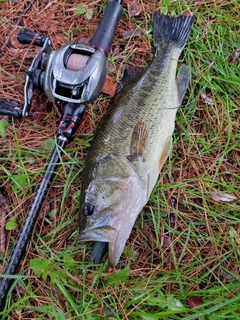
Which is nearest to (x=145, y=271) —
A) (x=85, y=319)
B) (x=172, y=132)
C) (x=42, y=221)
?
(x=85, y=319)

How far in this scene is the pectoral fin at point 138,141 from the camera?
2.98 m

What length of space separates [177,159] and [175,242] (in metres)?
0.71

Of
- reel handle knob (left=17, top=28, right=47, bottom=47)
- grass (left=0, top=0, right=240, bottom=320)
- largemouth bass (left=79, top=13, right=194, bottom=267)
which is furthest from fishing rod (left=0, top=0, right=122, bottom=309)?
largemouth bass (left=79, top=13, right=194, bottom=267)

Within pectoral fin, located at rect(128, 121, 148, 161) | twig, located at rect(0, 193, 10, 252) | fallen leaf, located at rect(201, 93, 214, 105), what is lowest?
twig, located at rect(0, 193, 10, 252)

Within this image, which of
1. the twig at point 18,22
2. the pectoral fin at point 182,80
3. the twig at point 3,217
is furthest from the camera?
the twig at point 18,22

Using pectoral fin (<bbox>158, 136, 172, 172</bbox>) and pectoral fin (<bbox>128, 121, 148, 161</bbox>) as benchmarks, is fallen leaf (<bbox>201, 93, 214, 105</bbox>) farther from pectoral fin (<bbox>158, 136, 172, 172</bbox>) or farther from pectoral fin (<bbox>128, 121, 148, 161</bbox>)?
pectoral fin (<bbox>128, 121, 148, 161</bbox>)

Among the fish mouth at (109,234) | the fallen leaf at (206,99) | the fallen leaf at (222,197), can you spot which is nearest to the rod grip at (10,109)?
the fish mouth at (109,234)

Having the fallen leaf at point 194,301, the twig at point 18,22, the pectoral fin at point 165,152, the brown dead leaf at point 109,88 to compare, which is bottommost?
the fallen leaf at point 194,301

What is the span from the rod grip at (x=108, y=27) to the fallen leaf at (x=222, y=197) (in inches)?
59.8

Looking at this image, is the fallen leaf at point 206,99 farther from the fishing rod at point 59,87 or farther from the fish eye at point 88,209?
the fish eye at point 88,209

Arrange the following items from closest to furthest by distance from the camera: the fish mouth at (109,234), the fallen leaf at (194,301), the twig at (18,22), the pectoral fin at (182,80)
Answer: the fish mouth at (109,234) < the fallen leaf at (194,301) < the pectoral fin at (182,80) < the twig at (18,22)

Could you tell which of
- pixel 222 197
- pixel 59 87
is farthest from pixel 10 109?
pixel 222 197

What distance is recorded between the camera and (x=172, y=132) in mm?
3268

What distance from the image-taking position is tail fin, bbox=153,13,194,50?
350 cm
